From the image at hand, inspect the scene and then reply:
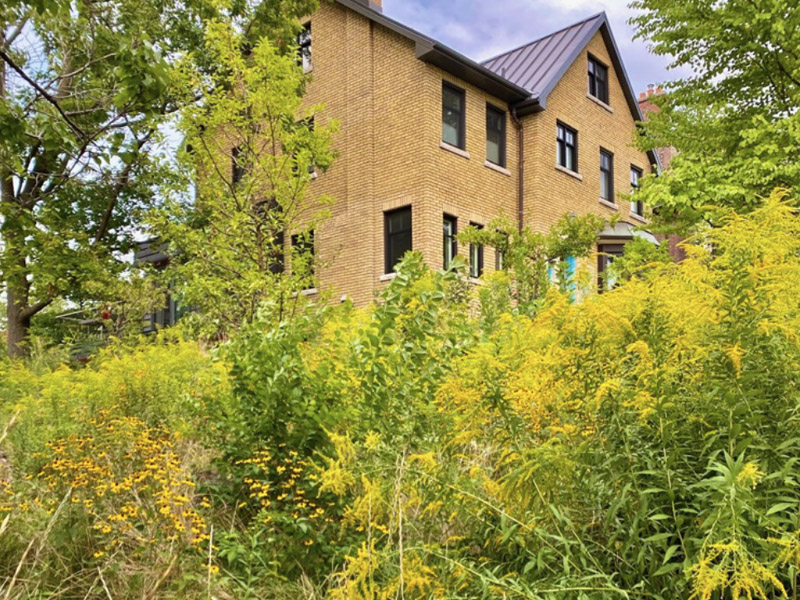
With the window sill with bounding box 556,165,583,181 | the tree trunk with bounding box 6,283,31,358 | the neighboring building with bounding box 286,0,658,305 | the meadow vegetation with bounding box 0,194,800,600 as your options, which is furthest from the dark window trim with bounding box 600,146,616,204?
the meadow vegetation with bounding box 0,194,800,600

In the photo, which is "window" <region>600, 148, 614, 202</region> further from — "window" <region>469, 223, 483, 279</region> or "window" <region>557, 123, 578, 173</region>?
"window" <region>469, 223, 483, 279</region>

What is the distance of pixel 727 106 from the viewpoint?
36.9 feet

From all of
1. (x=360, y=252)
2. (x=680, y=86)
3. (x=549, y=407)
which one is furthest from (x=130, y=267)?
(x=549, y=407)

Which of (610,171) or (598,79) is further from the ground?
(598,79)

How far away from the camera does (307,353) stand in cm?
474

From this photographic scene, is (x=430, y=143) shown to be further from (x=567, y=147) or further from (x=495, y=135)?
(x=567, y=147)

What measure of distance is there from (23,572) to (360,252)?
13.1 metres

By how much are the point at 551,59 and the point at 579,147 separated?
267cm

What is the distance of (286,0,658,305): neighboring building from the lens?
15.9m

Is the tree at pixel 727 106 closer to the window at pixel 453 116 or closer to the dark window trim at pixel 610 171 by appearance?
the window at pixel 453 116

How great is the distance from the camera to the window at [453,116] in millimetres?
16578

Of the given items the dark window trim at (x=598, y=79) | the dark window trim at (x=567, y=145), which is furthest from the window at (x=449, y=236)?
the dark window trim at (x=598, y=79)

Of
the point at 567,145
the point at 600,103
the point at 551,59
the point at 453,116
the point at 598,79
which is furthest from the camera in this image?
the point at 598,79

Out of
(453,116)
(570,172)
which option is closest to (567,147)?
(570,172)
